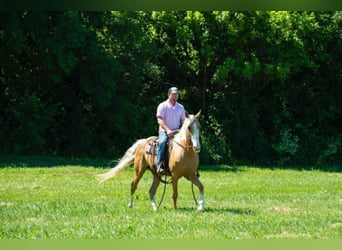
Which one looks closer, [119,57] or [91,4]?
[91,4]

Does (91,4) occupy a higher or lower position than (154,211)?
higher

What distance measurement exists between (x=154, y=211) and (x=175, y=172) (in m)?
0.82

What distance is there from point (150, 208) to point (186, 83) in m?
20.7

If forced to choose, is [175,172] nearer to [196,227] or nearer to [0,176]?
[196,227]

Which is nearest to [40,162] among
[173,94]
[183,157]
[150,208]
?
[150,208]

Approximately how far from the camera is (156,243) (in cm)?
155

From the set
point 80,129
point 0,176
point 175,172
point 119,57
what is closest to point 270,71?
point 119,57

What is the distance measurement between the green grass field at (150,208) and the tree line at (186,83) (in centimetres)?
533

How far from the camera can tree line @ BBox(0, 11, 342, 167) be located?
27.1 metres

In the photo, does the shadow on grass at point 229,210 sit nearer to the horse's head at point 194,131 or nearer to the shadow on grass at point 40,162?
the horse's head at point 194,131

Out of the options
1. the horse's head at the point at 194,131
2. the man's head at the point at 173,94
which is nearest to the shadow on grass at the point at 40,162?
the man's head at the point at 173,94

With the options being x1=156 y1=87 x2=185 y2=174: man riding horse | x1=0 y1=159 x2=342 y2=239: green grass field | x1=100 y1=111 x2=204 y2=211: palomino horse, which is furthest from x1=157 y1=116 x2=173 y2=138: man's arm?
x1=0 y1=159 x2=342 y2=239: green grass field

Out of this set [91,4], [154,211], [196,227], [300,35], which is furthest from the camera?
[300,35]

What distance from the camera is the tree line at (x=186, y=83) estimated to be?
2706cm
